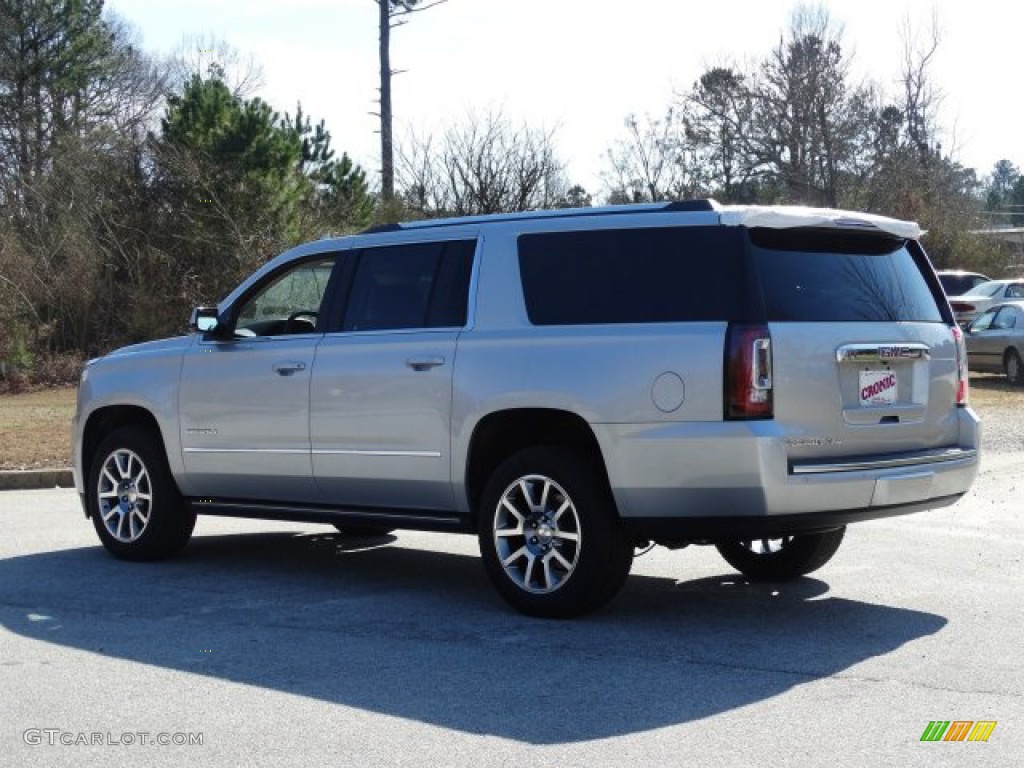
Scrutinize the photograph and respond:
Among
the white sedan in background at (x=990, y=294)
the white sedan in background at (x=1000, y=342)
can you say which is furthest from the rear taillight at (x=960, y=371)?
the white sedan in background at (x=990, y=294)

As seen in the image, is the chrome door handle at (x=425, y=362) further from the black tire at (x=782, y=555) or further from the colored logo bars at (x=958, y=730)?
the colored logo bars at (x=958, y=730)

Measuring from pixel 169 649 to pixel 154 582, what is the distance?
6.40 feet

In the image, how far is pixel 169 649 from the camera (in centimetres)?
704

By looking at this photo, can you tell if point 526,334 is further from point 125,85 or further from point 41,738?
point 125,85

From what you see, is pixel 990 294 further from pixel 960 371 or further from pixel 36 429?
pixel 960 371

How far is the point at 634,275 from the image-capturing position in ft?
24.5

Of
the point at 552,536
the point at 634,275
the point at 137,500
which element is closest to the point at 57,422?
the point at 137,500

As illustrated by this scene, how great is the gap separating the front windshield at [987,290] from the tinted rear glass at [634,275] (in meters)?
25.0

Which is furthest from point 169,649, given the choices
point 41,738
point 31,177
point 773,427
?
point 31,177

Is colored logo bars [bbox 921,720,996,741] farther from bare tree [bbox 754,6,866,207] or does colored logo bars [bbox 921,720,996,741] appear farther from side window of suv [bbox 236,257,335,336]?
bare tree [bbox 754,6,866,207]

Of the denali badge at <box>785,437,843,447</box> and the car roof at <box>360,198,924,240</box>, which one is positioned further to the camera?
the car roof at <box>360,198,924,240</box>

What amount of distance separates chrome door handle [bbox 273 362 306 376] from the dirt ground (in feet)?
21.4

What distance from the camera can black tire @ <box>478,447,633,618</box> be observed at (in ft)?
24.2

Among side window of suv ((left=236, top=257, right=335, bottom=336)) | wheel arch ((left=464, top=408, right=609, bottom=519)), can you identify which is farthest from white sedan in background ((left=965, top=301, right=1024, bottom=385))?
wheel arch ((left=464, top=408, right=609, bottom=519))
